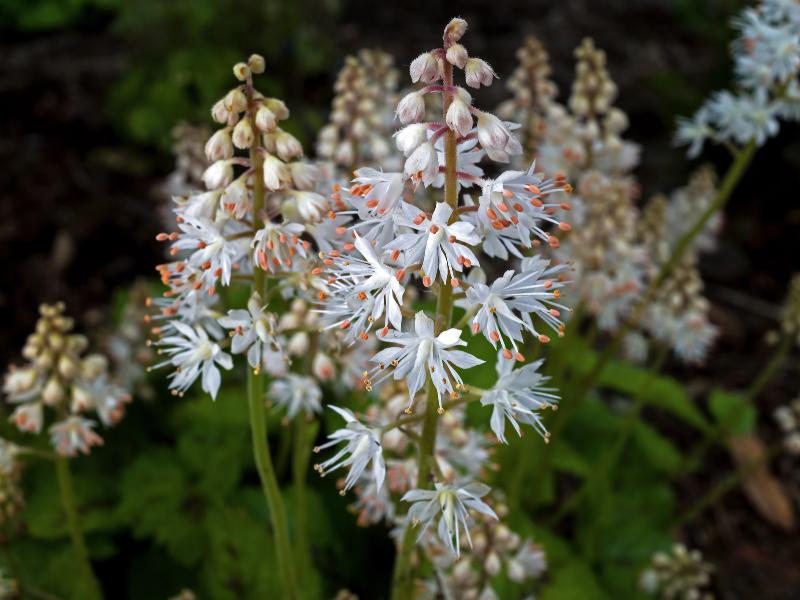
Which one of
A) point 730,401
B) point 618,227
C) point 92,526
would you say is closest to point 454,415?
point 618,227

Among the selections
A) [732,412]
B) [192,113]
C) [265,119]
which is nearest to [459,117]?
[265,119]

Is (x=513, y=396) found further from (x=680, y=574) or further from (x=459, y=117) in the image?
(x=680, y=574)

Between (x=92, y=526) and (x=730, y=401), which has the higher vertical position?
(x=730, y=401)

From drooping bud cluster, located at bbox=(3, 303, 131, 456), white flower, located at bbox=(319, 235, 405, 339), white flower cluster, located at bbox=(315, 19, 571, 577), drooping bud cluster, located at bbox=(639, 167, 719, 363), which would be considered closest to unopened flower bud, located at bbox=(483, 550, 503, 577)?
white flower cluster, located at bbox=(315, 19, 571, 577)

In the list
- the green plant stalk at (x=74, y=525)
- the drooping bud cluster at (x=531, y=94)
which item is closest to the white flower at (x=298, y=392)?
the green plant stalk at (x=74, y=525)

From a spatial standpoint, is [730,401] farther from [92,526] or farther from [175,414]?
[92,526]

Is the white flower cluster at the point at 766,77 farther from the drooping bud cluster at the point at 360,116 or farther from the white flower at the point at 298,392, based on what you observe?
the white flower at the point at 298,392
